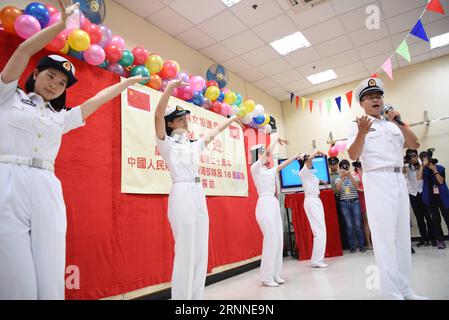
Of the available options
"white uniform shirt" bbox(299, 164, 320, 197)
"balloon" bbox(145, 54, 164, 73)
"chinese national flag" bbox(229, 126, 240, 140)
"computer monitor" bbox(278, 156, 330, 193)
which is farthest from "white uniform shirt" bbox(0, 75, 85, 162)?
"computer monitor" bbox(278, 156, 330, 193)

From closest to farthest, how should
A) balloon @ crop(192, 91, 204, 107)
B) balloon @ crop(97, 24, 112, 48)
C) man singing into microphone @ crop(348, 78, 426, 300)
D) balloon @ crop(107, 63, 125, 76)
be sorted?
man singing into microphone @ crop(348, 78, 426, 300) < balloon @ crop(97, 24, 112, 48) < balloon @ crop(107, 63, 125, 76) < balloon @ crop(192, 91, 204, 107)

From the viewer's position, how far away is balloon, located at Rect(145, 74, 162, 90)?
3396mm

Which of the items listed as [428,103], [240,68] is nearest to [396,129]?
[240,68]

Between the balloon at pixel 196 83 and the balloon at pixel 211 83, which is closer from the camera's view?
the balloon at pixel 196 83

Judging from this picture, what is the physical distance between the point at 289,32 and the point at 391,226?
379 cm

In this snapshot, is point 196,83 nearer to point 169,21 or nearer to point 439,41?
point 169,21

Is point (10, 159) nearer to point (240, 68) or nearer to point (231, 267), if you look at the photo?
point (231, 267)

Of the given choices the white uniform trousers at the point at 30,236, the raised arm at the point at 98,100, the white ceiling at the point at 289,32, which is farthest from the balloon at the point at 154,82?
the white uniform trousers at the point at 30,236

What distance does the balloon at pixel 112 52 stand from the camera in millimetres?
2949

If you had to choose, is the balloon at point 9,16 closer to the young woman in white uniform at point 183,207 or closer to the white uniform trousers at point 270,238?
the young woman in white uniform at point 183,207

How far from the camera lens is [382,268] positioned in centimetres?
198

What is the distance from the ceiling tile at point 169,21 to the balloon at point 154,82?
117 centimetres

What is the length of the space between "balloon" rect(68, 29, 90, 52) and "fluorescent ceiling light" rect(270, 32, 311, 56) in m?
3.39

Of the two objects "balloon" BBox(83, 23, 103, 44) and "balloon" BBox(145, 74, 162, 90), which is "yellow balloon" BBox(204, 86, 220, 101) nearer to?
"balloon" BBox(145, 74, 162, 90)
